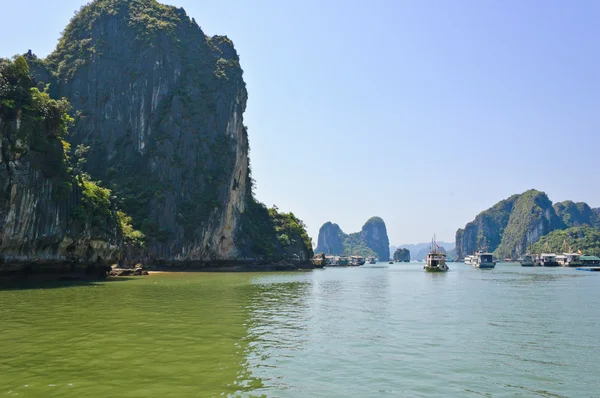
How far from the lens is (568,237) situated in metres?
183

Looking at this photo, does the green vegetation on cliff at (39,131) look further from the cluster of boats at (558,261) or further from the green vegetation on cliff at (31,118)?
the cluster of boats at (558,261)

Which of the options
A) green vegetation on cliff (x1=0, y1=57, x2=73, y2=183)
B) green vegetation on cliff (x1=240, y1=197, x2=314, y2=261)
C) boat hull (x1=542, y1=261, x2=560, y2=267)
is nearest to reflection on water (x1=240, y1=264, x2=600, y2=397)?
green vegetation on cliff (x1=0, y1=57, x2=73, y2=183)

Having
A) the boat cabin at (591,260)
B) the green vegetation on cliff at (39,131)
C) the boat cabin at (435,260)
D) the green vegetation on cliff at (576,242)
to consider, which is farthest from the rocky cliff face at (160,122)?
the green vegetation on cliff at (576,242)

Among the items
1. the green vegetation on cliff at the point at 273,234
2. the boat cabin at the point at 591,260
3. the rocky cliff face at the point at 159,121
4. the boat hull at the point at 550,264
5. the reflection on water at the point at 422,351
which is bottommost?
the reflection on water at the point at 422,351

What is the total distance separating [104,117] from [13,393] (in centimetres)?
10101

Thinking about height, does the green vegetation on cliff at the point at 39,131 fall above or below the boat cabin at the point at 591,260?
above

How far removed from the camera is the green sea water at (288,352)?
10039 millimetres

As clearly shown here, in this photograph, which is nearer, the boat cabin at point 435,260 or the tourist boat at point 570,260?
the boat cabin at point 435,260

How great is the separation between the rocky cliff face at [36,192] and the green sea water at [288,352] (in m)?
18.4

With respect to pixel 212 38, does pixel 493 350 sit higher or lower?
lower

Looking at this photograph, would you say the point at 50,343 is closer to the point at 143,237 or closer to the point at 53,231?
the point at 53,231

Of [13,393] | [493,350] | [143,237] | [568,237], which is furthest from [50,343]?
[568,237]

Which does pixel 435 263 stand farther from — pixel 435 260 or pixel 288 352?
pixel 288 352

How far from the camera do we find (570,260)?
431ft
